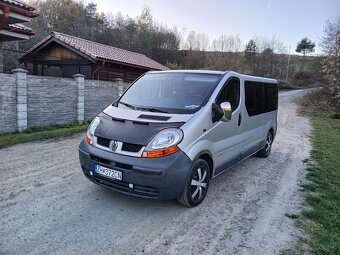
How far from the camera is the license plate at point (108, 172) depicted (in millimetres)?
3494

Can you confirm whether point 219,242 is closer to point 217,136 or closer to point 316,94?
point 217,136

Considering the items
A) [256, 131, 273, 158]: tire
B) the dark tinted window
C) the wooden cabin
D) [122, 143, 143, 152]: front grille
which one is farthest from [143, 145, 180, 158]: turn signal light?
the wooden cabin

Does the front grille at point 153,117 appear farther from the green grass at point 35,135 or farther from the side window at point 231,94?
the green grass at point 35,135

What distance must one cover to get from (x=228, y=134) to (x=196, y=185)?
1.15 meters

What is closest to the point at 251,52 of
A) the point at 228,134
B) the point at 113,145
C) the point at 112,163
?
the point at 228,134

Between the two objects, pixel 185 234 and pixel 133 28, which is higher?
pixel 133 28

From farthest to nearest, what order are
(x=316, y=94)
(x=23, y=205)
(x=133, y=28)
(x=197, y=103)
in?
Result: (x=133, y=28) → (x=316, y=94) → (x=197, y=103) → (x=23, y=205)

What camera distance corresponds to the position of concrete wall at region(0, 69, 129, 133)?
836 centimetres

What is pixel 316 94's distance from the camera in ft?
87.7

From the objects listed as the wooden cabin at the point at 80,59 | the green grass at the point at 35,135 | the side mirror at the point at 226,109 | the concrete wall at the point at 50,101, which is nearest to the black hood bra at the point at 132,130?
the side mirror at the point at 226,109

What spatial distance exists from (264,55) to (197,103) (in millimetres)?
49743

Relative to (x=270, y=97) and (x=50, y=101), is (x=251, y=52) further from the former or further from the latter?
(x=270, y=97)

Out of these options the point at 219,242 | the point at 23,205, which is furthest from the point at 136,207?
the point at 23,205

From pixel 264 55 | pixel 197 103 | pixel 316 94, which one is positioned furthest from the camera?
pixel 264 55
